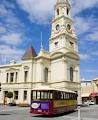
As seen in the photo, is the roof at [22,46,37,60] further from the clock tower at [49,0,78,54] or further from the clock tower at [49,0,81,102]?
the clock tower at [49,0,78,54]

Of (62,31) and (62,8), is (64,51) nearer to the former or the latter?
(62,31)

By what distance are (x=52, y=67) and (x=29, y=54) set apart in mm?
5825

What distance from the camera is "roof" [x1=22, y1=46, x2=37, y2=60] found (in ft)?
171

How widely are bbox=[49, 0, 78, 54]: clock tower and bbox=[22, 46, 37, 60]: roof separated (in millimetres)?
3989

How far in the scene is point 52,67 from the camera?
171 ft

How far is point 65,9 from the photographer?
55.8 meters

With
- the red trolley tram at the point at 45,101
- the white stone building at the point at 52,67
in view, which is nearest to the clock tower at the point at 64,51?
the white stone building at the point at 52,67

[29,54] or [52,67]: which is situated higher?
[29,54]

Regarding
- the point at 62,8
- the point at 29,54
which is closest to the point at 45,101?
the point at 29,54

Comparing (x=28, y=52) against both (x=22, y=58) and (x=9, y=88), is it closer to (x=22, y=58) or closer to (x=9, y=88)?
(x=22, y=58)

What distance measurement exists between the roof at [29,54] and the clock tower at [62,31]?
399 centimetres

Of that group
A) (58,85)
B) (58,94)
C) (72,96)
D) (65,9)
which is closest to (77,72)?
(58,85)

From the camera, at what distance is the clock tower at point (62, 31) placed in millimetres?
52281

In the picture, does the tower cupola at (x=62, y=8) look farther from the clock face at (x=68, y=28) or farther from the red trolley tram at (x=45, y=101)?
the red trolley tram at (x=45, y=101)
